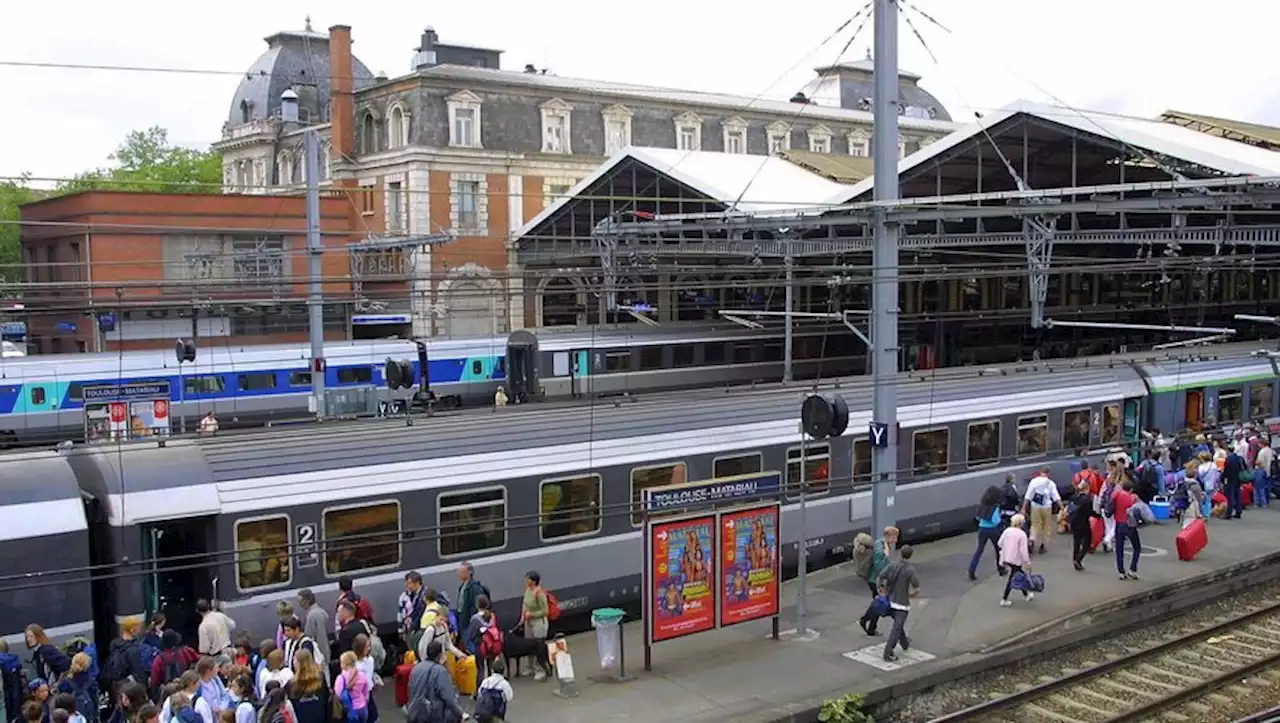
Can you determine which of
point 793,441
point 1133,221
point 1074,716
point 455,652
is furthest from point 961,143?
point 455,652

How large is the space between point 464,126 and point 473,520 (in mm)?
36373

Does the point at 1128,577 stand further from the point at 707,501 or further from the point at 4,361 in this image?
the point at 4,361

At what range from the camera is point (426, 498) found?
1455 centimetres

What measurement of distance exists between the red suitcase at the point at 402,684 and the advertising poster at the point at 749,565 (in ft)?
13.3

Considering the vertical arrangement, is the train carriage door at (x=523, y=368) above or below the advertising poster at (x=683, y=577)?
above

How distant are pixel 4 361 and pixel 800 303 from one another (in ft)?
95.1

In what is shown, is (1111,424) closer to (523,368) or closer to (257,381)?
(523,368)

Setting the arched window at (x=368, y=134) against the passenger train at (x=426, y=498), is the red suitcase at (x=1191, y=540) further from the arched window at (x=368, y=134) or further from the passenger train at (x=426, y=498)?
the arched window at (x=368, y=134)

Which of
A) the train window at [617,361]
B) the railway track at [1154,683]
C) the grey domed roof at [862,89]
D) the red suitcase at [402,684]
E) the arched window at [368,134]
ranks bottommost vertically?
the railway track at [1154,683]

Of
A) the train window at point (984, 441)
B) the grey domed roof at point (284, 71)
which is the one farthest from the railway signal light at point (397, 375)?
the grey domed roof at point (284, 71)

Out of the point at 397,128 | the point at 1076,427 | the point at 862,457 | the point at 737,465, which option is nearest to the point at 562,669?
the point at 737,465

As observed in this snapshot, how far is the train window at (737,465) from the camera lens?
57.5 feet

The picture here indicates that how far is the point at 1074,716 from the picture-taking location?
44.8ft

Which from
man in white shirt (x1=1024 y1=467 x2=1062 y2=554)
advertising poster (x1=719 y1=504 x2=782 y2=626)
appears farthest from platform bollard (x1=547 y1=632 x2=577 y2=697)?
man in white shirt (x1=1024 y1=467 x2=1062 y2=554)
